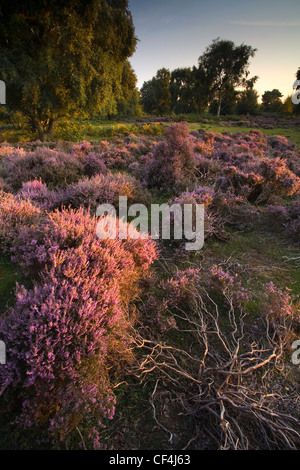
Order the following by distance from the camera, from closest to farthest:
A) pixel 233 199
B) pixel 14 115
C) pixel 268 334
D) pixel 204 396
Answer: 1. pixel 204 396
2. pixel 268 334
3. pixel 233 199
4. pixel 14 115

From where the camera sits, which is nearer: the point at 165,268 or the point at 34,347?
the point at 34,347

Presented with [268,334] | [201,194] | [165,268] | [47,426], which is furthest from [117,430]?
[201,194]

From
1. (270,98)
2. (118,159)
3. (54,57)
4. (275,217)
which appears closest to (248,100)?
(270,98)

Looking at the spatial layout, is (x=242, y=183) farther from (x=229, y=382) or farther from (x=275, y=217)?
(x=229, y=382)

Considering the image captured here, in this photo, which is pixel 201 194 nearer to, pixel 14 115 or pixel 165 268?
pixel 165 268

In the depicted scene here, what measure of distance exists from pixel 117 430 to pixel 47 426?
1.73 ft

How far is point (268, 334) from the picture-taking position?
253 centimetres

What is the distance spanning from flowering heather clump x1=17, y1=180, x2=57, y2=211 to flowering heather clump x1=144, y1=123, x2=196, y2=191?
3417mm

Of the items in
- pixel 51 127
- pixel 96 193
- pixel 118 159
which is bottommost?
Result: pixel 96 193

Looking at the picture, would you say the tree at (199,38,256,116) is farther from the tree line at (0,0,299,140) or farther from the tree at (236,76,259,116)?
the tree line at (0,0,299,140)

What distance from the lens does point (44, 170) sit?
7.04m

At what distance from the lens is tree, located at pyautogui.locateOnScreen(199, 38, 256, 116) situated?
52781 millimetres

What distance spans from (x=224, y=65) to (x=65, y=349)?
69.2 m
